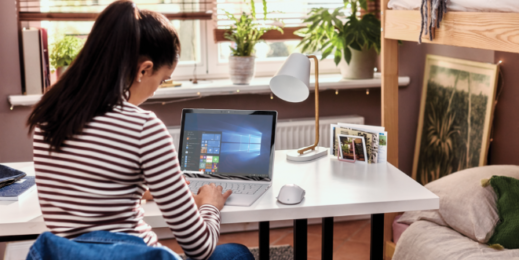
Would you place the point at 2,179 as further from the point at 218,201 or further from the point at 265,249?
the point at 265,249

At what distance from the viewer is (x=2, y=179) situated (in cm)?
161

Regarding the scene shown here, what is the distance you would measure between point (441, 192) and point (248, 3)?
5.04 ft

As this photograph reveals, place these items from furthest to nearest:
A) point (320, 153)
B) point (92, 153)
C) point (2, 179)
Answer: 1. point (320, 153)
2. point (2, 179)
3. point (92, 153)

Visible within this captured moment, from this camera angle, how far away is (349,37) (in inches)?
112

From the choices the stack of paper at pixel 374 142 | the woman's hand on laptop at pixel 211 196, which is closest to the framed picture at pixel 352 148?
the stack of paper at pixel 374 142

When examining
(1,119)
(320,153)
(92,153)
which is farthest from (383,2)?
(1,119)

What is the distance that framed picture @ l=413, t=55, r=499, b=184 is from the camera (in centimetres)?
255

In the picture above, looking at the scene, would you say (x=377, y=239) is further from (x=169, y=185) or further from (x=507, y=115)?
(x=507, y=115)

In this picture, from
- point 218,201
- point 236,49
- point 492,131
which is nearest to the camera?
point 218,201

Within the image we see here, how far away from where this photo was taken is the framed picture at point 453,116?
8.38ft

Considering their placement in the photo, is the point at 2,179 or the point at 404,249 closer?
the point at 2,179

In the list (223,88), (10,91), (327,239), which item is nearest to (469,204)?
(327,239)

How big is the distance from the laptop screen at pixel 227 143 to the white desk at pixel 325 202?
0.11m

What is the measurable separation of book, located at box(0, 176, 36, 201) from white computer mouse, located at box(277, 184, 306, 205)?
0.77 meters
